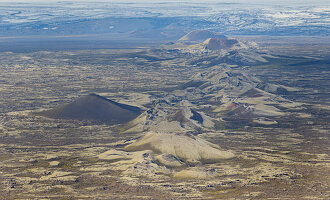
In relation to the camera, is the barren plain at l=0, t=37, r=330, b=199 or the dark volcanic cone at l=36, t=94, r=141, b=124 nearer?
the barren plain at l=0, t=37, r=330, b=199

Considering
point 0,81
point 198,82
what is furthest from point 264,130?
point 0,81

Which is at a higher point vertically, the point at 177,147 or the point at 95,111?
the point at 177,147

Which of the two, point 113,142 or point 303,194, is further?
point 113,142

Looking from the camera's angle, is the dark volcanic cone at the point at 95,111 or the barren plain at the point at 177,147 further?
the dark volcanic cone at the point at 95,111

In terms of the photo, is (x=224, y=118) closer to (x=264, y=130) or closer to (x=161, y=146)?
(x=264, y=130)

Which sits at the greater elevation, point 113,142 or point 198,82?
point 113,142

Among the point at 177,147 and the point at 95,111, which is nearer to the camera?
the point at 177,147

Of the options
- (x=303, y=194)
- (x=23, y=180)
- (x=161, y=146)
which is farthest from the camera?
(x=161, y=146)

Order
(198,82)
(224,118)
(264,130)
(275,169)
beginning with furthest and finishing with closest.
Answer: (198,82) < (224,118) < (264,130) < (275,169)
